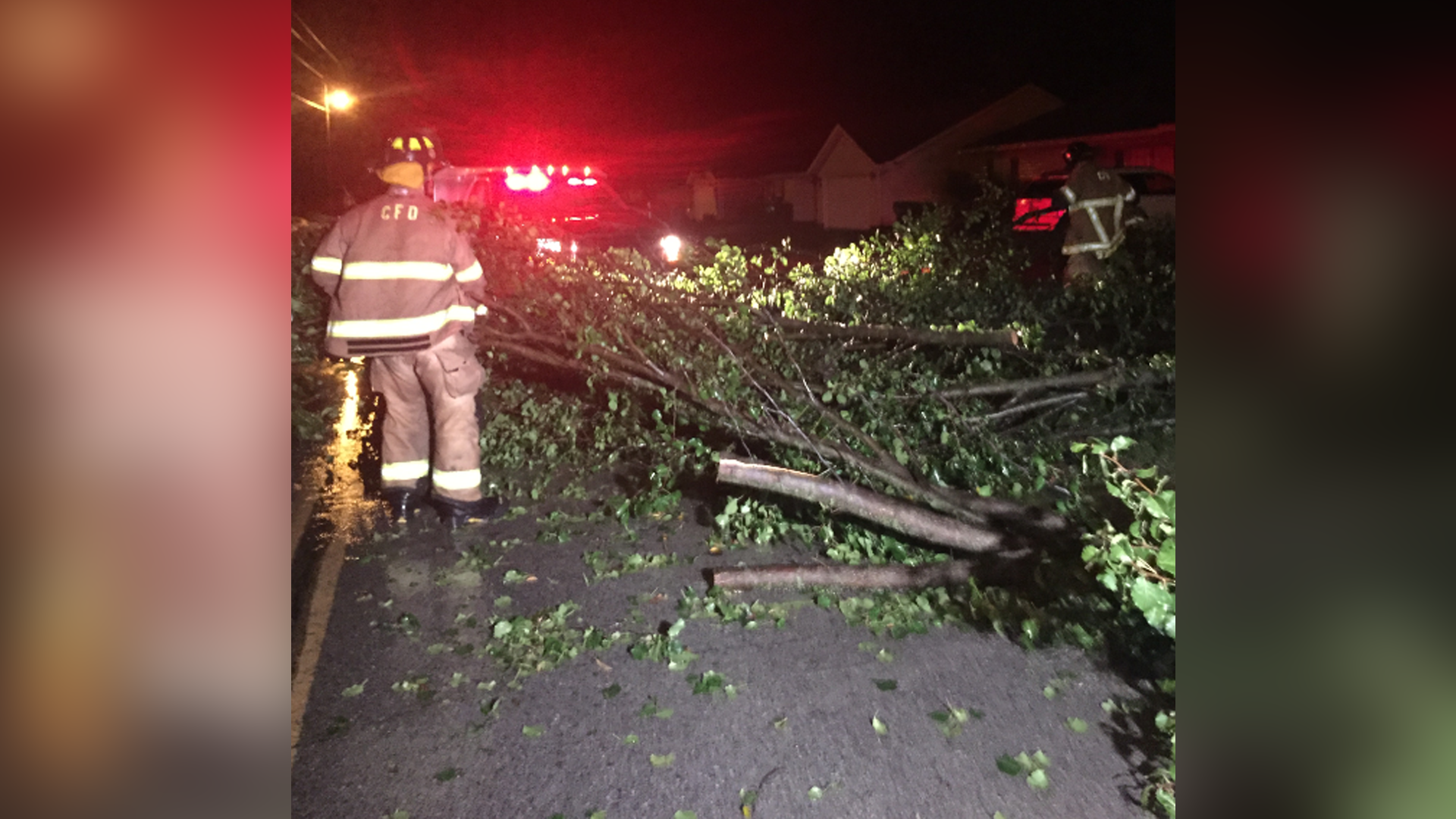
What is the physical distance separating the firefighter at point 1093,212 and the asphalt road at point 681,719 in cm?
594

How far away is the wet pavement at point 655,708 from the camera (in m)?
3.21

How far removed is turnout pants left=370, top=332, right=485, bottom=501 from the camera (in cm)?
596

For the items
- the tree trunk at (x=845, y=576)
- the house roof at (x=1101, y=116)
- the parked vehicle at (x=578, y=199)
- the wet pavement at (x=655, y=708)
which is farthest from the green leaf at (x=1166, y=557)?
the house roof at (x=1101, y=116)

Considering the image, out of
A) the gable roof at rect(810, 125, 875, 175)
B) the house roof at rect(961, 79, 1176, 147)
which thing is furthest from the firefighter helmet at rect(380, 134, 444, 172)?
the gable roof at rect(810, 125, 875, 175)

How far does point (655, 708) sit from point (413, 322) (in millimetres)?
2877

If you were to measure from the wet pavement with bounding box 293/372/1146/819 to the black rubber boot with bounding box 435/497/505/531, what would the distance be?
2.37ft

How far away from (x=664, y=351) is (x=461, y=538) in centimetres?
177

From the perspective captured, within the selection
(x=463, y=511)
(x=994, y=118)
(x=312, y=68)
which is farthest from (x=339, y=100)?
(x=994, y=118)
